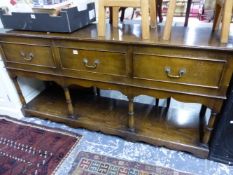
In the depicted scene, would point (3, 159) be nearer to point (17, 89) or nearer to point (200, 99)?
point (17, 89)

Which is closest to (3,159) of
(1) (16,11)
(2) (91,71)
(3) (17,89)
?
(3) (17,89)

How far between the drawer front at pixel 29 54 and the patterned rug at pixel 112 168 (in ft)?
2.41

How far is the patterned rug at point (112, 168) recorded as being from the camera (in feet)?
4.24

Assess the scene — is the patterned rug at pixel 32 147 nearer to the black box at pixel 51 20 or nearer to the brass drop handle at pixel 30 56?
the brass drop handle at pixel 30 56

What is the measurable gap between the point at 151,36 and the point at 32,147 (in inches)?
48.6

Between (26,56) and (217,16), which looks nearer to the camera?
(217,16)

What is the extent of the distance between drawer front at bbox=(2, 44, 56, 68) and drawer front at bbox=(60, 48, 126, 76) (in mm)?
118

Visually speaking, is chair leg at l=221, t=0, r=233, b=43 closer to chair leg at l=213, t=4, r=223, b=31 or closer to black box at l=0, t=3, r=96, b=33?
chair leg at l=213, t=4, r=223, b=31

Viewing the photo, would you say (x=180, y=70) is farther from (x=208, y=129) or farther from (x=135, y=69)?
(x=208, y=129)

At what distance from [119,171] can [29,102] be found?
1146 millimetres

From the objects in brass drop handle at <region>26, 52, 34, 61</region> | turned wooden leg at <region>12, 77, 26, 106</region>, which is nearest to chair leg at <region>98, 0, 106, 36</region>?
brass drop handle at <region>26, 52, 34, 61</region>

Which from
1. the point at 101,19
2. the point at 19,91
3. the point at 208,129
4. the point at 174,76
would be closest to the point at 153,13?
the point at 101,19

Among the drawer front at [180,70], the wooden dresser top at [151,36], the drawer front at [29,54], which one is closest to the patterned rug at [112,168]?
the drawer front at [180,70]

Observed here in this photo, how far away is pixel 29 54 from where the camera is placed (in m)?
1.40
